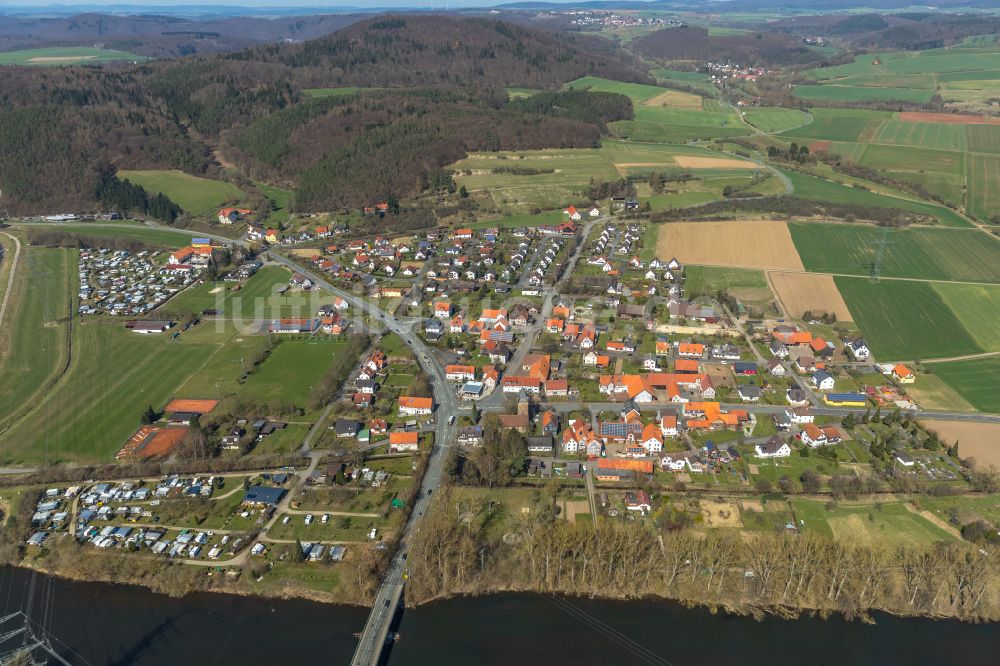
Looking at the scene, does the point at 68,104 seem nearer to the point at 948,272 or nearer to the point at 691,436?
the point at 691,436

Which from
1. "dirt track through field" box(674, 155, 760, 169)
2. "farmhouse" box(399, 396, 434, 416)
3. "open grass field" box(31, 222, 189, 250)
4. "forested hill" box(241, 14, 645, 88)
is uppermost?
"forested hill" box(241, 14, 645, 88)

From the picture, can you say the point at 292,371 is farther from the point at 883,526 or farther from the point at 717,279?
the point at 717,279

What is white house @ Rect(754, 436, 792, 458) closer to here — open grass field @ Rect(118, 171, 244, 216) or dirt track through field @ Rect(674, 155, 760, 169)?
dirt track through field @ Rect(674, 155, 760, 169)

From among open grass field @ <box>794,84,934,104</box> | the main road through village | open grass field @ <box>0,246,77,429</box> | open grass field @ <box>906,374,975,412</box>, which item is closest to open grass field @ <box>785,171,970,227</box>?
the main road through village

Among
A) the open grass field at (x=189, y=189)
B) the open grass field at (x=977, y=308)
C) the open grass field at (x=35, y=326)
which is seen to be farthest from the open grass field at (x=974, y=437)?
the open grass field at (x=189, y=189)

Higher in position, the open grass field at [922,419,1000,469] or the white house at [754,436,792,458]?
the open grass field at [922,419,1000,469]

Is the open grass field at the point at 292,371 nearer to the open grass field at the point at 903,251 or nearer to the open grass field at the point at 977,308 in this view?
the open grass field at the point at 903,251

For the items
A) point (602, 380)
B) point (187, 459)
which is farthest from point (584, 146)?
point (187, 459)
